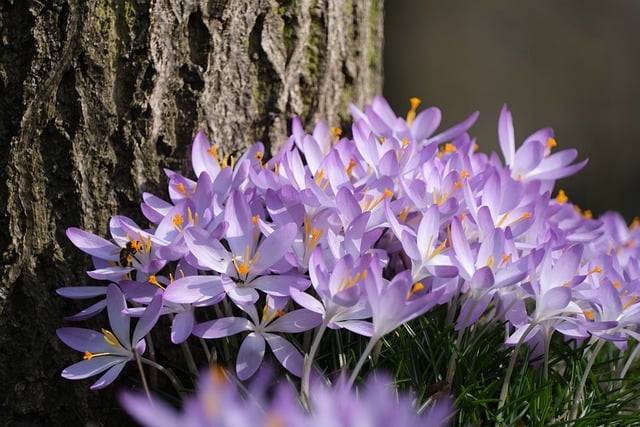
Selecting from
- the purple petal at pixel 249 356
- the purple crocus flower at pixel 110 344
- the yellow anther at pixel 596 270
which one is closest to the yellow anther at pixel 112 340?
the purple crocus flower at pixel 110 344

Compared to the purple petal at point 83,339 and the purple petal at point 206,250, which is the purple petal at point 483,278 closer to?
Answer: the purple petal at point 206,250

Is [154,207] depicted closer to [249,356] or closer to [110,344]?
[110,344]

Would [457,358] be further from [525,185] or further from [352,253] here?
[525,185]

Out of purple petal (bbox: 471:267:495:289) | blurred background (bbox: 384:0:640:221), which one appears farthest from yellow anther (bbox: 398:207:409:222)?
blurred background (bbox: 384:0:640:221)

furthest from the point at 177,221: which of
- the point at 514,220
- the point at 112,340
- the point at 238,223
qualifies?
the point at 514,220

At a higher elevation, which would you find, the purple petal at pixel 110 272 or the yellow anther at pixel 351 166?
the yellow anther at pixel 351 166

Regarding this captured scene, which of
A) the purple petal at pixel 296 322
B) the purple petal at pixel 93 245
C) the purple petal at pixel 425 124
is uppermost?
the purple petal at pixel 425 124
